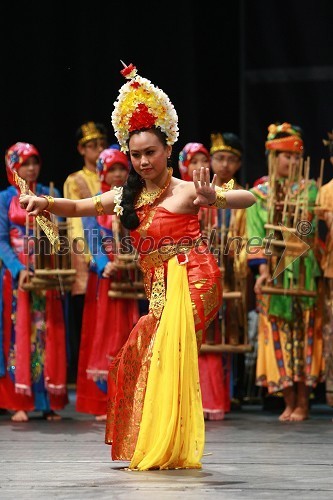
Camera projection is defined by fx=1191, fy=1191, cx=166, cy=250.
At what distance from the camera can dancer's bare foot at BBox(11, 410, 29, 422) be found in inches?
255

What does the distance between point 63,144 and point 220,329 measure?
7.21 feet

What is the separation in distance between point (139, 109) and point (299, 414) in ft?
8.32

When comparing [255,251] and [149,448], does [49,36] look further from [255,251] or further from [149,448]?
[149,448]

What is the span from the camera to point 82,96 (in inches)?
320

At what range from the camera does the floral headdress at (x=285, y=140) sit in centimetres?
653

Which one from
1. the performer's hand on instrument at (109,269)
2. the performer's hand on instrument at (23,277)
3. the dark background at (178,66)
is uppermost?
the dark background at (178,66)

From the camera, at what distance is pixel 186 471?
4.36 metres

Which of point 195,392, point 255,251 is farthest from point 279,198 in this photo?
point 195,392

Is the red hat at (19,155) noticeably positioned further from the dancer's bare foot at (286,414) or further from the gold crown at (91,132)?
the dancer's bare foot at (286,414)

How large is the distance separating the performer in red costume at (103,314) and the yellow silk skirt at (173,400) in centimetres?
208

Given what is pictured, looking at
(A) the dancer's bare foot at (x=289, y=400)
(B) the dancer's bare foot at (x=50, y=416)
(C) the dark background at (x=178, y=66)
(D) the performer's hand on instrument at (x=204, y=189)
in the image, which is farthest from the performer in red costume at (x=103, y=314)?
(D) the performer's hand on instrument at (x=204, y=189)

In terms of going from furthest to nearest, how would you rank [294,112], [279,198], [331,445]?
[294,112] → [279,198] → [331,445]

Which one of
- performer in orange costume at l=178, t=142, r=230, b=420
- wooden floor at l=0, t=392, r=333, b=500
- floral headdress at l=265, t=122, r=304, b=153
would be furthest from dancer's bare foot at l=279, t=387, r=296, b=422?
floral headdress at l=265, t=122, r=304, b=153

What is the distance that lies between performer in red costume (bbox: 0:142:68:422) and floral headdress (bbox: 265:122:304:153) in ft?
4.23
